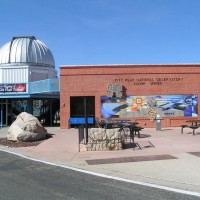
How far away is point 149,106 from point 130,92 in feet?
5.66

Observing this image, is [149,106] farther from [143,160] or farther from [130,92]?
[143,160]

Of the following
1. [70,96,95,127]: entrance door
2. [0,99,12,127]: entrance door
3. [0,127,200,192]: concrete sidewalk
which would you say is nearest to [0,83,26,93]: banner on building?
[0,99,12,127]: entrance door

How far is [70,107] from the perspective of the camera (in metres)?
28.7

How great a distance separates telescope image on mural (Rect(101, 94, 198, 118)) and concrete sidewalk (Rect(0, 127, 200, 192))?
33.7ft

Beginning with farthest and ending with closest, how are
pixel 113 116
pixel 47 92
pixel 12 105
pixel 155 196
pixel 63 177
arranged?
pixel 12 105, pixel 47 92, pixel 113 116, pixel 63 177, pixel 155 196

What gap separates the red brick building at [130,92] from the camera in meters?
28.4

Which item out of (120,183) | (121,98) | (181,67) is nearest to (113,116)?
(121,98)

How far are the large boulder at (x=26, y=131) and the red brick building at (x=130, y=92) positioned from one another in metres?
8.30

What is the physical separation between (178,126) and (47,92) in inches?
421

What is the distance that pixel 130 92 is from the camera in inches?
1121

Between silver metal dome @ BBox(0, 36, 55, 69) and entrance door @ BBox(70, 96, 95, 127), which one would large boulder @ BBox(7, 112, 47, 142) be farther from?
silver metal dome @ BBox(0, 36, 55, 69)

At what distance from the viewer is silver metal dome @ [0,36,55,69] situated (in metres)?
38.7

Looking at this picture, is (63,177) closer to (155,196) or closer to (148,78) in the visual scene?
(155,196)

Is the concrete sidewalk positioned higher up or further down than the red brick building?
further down
